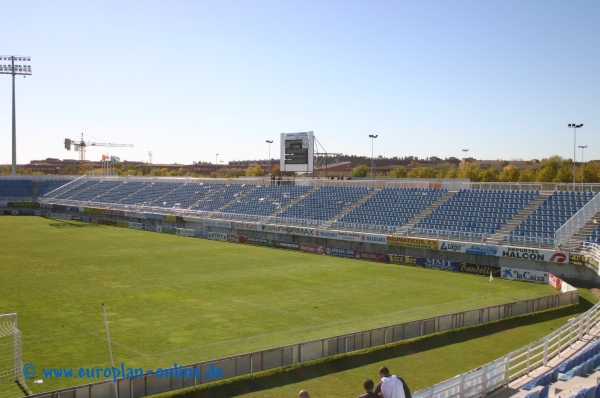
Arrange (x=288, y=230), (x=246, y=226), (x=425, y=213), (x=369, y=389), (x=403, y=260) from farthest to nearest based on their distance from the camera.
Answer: (x=246, y=226)
(x=288, y=230)
(x=425, y=213)
(x=403, y=260)
(x=369, y=389)

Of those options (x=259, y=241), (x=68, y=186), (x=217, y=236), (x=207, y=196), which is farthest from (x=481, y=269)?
(x=68, y=186)

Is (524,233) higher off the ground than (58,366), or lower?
higher

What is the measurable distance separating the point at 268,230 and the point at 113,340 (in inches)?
1354

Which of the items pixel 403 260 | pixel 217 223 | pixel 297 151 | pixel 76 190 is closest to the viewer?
pixel 403 260

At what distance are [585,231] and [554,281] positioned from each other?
580cm

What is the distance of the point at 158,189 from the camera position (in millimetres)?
86812

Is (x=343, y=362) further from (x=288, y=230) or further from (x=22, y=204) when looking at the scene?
(x=22, y=204)

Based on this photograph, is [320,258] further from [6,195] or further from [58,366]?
[6,195]

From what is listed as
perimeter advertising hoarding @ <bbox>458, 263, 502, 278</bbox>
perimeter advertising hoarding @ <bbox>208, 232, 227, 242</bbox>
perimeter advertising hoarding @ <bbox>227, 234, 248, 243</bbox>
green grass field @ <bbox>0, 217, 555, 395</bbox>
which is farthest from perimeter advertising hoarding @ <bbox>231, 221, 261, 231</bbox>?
perimeter advertising hoarding @ <bbox>458, 263, 502, 278</bbox>

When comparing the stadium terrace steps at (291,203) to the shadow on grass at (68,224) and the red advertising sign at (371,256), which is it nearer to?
the red advertising sign at (371,256)

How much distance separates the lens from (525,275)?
1439 inches

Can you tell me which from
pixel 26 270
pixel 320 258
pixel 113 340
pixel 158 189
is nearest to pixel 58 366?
pixel 113 340

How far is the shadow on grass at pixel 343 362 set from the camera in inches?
650

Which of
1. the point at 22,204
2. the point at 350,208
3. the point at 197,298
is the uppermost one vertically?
the point at 350,208
